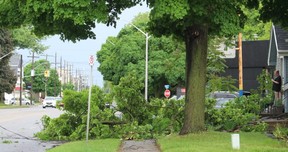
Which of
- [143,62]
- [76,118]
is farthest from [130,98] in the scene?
[143,62]

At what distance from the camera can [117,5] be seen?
1442 centimetres

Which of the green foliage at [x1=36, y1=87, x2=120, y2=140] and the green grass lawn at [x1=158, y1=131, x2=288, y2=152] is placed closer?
the green grass lawn at [x1=158, y1=131, x2=288, y2=152]

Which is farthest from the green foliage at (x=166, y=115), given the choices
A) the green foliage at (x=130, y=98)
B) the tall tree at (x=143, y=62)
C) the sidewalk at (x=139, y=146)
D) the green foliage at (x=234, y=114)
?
the tall tree at (x=143, y=62)

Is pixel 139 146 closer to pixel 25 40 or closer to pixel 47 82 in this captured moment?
pixel 25 40

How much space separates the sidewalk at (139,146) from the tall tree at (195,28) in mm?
1146

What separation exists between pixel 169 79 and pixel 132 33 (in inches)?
287

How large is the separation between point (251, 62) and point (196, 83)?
112 ft

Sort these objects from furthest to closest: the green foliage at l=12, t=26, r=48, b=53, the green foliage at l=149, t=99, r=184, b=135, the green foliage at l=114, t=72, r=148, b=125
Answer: the green foliage at l=12, t=26, r=48, b=53 < the green foliage at l=114, t=72, r=148, b=125 < the green foliage at l=149, t=99, r=184, b=135

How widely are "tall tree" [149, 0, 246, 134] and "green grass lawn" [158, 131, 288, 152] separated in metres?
0.91

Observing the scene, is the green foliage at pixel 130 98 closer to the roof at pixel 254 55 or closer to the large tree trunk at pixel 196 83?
the large tree trunk at pixel 196 83

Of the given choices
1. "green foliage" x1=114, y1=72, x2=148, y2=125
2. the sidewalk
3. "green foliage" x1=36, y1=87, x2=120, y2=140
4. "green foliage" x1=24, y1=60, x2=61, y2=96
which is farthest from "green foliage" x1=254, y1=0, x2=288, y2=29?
"green foliage" x1=24, y1=60, x2=61, y2=96

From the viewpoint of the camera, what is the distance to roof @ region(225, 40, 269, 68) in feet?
150

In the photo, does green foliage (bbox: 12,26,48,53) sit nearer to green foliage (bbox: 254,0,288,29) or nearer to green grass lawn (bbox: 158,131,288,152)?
green foliage (bbox: 254,0,288,29)

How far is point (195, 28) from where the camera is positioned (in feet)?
47.2
